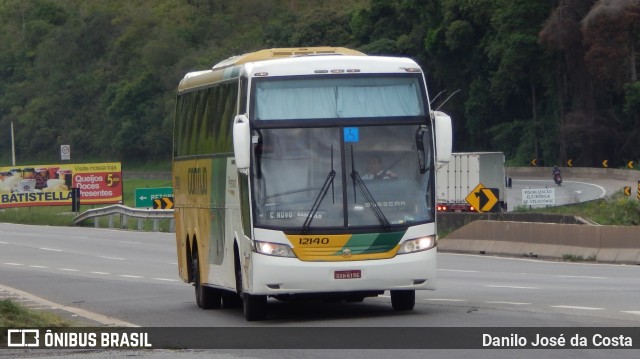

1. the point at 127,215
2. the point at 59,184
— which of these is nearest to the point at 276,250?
the point at 127,215

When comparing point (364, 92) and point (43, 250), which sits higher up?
point (364, 92)

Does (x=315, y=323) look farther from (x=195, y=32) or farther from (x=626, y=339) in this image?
(x=195, y=32)

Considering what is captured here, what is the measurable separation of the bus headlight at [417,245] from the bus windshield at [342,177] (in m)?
0.22

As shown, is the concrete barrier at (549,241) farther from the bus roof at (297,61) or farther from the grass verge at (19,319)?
the grass verge at (19,319)

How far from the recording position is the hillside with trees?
82.4 metres

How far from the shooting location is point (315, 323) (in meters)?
15.4

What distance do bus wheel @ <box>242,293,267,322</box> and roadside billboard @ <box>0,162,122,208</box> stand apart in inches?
2467

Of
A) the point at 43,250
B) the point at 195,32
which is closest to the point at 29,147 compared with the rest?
the point at 195,32

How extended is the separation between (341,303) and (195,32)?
12418 centimetres

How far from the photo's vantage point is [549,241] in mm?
29281

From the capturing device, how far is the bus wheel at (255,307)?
15.7 meters

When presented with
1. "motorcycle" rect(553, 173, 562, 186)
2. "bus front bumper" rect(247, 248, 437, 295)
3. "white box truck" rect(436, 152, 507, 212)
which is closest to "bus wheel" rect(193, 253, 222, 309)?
"bus front bumper" rect(247, 248, 437, 295)

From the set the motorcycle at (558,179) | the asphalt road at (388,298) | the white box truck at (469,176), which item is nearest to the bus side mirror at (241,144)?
the asphalt road at (388,298)

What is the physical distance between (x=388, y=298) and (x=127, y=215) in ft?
128
